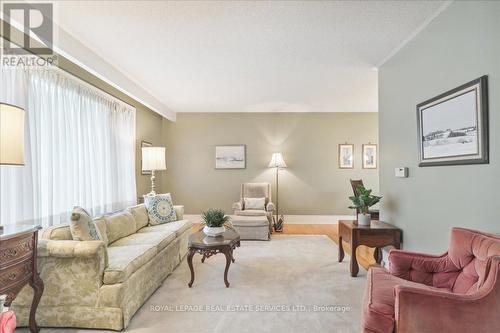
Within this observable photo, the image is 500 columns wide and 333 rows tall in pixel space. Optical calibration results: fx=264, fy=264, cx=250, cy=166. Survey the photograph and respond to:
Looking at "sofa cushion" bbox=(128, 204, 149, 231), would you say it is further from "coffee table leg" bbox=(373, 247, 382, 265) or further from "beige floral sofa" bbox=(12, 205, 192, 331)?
"coffee table leg" bbox=(373, 247, 382, 265)

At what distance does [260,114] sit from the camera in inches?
248

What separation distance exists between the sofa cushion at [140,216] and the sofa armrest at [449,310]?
3.14 meters

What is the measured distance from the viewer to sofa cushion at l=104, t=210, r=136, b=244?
118 inches

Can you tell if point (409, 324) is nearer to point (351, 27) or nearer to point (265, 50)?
point (351, 27)

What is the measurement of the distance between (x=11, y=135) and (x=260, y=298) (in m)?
2.35

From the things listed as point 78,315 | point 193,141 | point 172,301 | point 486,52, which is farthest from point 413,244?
point 193,141

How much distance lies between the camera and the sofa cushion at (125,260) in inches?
83.7

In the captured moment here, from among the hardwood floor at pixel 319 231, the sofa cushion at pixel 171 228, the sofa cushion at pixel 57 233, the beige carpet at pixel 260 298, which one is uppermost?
the sofa cushion at pixel 57 233

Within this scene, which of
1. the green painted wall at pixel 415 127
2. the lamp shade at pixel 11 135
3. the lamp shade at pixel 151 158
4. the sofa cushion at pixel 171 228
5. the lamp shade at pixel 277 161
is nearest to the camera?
the lamp shade at pixel 11 135

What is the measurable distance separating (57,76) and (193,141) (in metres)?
3.48

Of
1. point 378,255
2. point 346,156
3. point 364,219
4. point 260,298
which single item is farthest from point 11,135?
point 346,156

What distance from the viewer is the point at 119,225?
3.16 m

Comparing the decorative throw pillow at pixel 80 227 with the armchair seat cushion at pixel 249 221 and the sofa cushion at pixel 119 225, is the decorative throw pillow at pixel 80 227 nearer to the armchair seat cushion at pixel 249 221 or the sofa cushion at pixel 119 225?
the sofa cushion at pixel 119 225

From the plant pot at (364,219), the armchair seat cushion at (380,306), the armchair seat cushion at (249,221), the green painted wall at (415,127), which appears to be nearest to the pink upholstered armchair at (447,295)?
the armchair seat cushion at (380,306)
